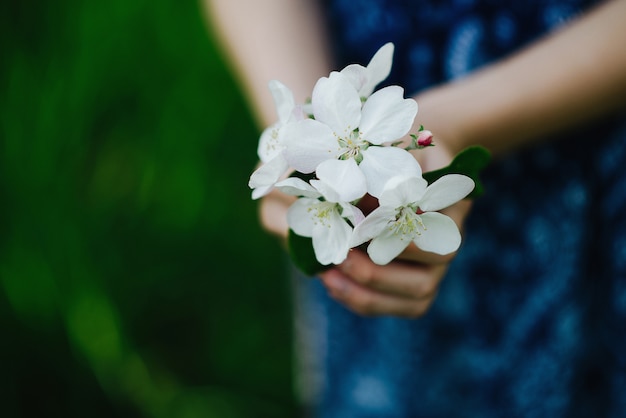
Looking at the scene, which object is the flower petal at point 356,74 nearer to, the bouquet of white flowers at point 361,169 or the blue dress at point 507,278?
the bouquet of white flowers at point 361,169

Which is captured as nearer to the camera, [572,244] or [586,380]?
[572,244]

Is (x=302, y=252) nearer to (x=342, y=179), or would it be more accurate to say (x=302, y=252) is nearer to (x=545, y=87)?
(x=342, y=179)

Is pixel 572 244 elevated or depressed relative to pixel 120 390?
elevated

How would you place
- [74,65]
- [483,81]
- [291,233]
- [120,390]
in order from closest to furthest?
[291,233], [483,81], [74,65], [120,390]

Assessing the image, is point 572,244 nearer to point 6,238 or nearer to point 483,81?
point 483,81

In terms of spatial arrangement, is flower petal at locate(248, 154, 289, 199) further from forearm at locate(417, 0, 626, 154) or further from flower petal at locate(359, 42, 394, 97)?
forearm at locate(417, 0, 626, 154)

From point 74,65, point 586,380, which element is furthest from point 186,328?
point 586,380

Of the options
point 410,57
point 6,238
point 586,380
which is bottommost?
point 6,238
